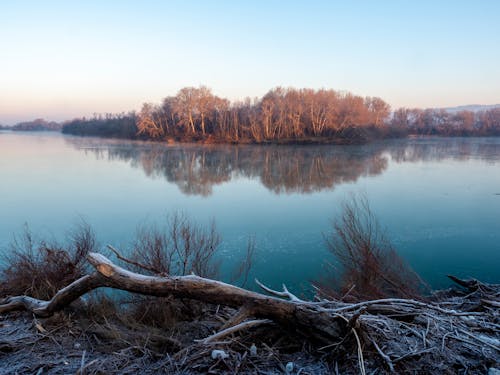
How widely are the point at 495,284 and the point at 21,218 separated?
10.2 meters

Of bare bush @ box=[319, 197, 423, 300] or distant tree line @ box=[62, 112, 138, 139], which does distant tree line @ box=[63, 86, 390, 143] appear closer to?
distant tree line @ box=[62, 112, 138, 139]

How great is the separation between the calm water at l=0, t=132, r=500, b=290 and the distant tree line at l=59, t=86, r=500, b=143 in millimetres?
21402

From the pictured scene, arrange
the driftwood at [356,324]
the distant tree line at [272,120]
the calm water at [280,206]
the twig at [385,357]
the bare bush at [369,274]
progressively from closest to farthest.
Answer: the twig at [385,357], the driftwood at [356,324], the bare bush at [369,274], the calm water at [280,206], the distant tree line at [272,120]

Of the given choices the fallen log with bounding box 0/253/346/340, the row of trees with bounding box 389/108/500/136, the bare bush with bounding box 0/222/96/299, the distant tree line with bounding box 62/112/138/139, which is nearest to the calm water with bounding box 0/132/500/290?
the bare bush with bounding box 0/222/96/299

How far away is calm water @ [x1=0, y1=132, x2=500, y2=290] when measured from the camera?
6.69 meters

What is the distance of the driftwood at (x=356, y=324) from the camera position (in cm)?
243

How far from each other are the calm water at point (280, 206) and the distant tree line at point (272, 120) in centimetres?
2140

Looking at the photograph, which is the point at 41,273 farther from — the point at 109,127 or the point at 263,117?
the point at 109,127

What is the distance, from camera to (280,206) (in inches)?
419

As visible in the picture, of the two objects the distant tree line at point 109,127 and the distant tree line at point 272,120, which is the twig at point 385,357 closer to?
the distant tree line at point 272,120

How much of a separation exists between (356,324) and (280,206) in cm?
826

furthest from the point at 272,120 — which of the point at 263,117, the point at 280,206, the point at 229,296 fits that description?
the point at 229,296

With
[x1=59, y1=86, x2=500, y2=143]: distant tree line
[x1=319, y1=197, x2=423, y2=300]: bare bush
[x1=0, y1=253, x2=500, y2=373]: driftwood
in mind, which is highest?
[x1=59, y1=86, x2=500, y2=143]: distant tree line

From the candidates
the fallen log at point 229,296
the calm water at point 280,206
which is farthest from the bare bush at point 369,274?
the fallen log at point 229,296
